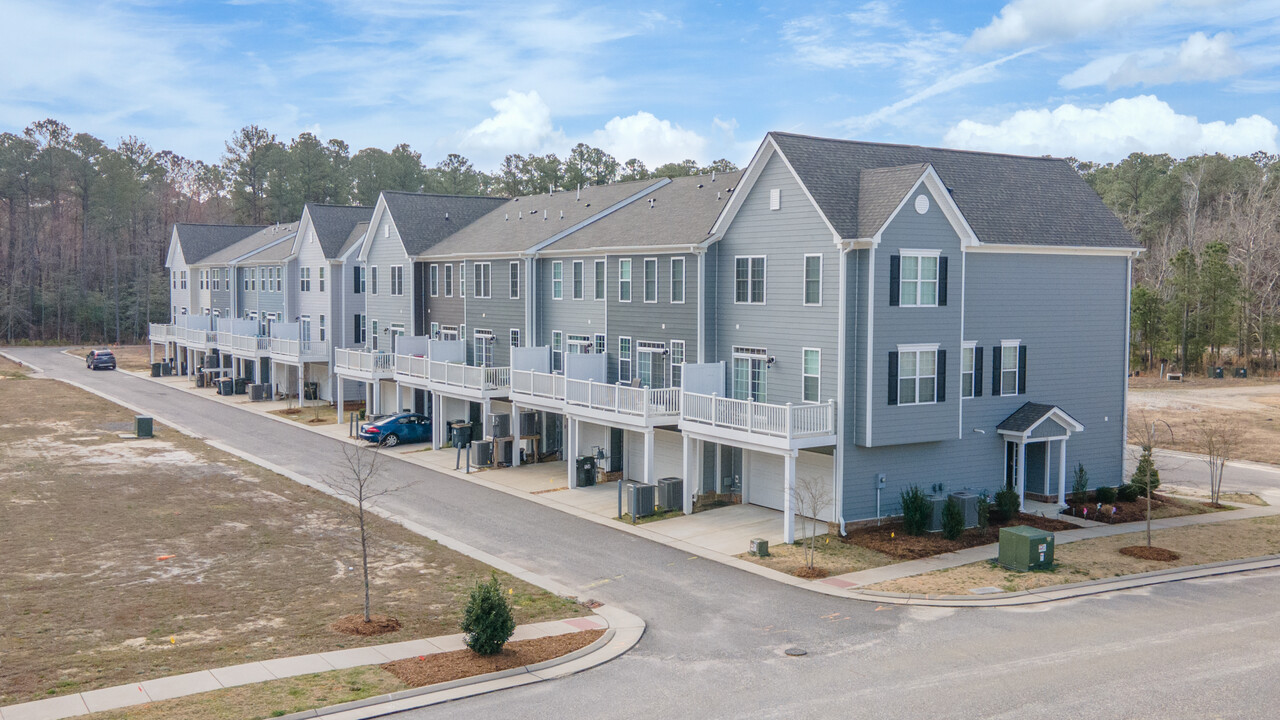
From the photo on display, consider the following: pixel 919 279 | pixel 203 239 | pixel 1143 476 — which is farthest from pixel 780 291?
pixel 203 239

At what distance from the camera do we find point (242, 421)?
4719 centimetres

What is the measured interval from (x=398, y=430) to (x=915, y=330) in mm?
23222

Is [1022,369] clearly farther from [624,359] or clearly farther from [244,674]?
[244,674]

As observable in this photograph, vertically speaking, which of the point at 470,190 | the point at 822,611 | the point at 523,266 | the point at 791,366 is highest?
the point at 470,190

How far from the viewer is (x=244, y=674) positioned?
1517 centimetres

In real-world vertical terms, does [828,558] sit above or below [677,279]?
below

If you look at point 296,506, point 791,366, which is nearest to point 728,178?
point 791,366

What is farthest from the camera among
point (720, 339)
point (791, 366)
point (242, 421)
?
point (242, 421)

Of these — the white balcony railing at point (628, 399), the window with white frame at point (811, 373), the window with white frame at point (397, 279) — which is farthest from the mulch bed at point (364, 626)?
the window with white frame at point (397, 279)

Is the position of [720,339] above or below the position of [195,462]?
above

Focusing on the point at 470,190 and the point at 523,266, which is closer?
the point at 523,266

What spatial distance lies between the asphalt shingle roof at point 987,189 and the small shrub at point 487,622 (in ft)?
47.4

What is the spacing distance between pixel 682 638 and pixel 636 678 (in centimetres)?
232

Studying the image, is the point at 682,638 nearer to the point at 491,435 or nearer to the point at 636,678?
the point at 636,678
